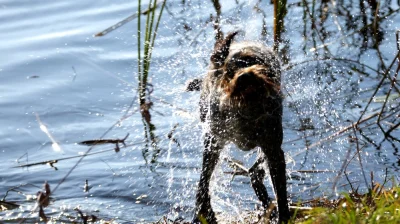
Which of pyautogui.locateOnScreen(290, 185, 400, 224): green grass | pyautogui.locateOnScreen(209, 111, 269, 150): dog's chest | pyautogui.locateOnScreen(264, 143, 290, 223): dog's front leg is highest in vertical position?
pyautogui.locateOnScreen(209, 111, 269, 150): dog's chest

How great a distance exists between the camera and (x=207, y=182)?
607cm

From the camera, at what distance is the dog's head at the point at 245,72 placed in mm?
4738

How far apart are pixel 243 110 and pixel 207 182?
3.84ft

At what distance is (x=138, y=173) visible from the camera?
23.5ft

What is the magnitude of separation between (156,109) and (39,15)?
2942 millimetres

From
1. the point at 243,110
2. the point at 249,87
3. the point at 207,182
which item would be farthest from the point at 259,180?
the point at 249,87

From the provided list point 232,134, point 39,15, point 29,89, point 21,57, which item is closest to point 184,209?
point 232,134

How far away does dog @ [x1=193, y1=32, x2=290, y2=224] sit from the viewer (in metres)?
4.85

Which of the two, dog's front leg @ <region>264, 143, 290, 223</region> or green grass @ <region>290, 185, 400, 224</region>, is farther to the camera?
dog's front leg @ <region>264, 143, 290, 223</region>

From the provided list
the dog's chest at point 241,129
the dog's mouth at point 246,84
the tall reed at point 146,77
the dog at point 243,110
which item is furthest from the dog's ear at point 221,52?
the tall reed at point 146,77

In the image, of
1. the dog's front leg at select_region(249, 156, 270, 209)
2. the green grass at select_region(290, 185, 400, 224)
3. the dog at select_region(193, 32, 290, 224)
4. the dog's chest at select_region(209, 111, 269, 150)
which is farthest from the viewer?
the dog's front leg at select_region(249, 156, 270, 209)

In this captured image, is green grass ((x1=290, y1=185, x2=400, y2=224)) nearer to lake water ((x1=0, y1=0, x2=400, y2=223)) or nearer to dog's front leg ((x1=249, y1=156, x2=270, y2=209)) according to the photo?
lake water ((x1=0, y1=0, x2=400, y2=223))

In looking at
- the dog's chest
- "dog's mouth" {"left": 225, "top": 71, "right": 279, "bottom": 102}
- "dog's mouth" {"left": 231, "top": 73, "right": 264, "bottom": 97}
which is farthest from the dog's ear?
"dog's mouth" {"left": 231, "top": 73, "right": 264, "bottom": 97}

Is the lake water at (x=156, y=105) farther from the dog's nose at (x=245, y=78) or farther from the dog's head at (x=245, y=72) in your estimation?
the dog's nose at (x=245, y=78)
